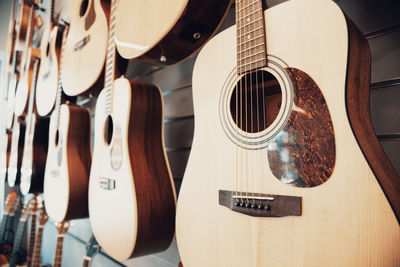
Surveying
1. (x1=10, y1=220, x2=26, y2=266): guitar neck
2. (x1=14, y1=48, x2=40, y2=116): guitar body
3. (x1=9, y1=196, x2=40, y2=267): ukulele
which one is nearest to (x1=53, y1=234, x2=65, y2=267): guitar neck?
(x1=9, y1=196, x2=40, y2=267): ukulele

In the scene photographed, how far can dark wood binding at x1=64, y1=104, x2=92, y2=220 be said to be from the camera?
107cm

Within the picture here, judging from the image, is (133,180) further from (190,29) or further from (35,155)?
(35,155)

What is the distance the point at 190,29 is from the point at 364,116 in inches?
18.6

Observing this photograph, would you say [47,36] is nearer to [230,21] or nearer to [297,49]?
[230,21]

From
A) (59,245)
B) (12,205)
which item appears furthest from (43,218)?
(12,205)

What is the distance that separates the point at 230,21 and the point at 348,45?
55 centimetres

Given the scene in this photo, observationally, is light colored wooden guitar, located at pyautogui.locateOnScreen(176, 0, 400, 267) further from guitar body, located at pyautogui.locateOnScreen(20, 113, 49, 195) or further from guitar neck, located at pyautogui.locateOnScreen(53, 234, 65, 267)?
guitar body, located at pyautogui.locateOnScreen(20, 113, 49, 195)

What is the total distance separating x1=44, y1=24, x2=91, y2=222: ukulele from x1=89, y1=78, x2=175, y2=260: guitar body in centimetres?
23

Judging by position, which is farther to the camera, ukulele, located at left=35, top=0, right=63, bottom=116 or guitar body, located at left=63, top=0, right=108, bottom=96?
ukulele, located at left=35, top=0, right=63, bottom=116

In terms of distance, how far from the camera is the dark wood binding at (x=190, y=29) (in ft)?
2.11

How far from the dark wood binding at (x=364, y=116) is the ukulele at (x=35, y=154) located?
166 centimetres

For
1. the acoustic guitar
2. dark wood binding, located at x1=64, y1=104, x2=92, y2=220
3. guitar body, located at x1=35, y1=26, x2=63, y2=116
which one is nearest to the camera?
dark wood binding, located at x1=64, y1=104, x2=92, y2=220

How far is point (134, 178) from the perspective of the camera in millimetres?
715

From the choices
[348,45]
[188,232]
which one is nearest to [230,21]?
[348,45]
